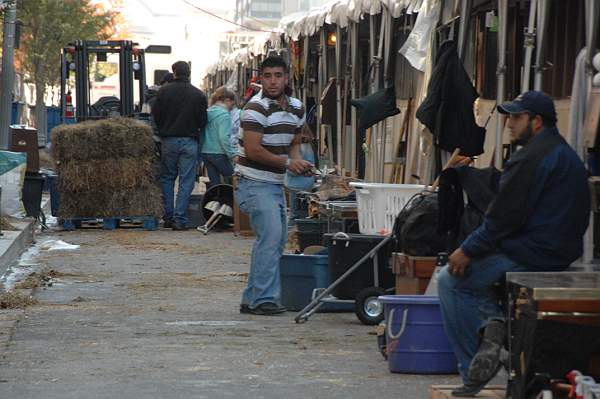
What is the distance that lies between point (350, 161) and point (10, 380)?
11258mm

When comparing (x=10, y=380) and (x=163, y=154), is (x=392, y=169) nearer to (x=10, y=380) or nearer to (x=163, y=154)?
(x=163, y=154)

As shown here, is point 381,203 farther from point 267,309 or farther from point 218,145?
point 218,145

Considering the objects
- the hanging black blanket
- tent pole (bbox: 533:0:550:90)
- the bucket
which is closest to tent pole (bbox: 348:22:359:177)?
the hanging black blanket

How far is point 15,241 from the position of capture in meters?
14.4

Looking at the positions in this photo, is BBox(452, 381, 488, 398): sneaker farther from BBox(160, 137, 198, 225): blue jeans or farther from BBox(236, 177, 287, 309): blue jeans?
BBox(160, 137, 198, 225): blue jeans

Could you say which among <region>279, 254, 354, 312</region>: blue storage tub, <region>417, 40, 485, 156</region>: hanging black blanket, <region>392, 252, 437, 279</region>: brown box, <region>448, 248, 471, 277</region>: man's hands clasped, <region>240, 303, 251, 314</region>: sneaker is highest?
<region>417, 40, 485, 156</region>: hanging black blanket

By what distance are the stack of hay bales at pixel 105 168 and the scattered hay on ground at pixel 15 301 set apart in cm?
687

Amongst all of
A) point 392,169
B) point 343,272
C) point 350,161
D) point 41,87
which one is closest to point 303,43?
point 350,161

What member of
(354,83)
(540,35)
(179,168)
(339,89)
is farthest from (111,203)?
(540,35)

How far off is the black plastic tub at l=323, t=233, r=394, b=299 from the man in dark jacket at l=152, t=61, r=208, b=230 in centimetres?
827

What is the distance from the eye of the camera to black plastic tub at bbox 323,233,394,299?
9.77 m

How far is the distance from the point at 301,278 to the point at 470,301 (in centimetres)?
381

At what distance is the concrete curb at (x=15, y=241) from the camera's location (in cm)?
1310

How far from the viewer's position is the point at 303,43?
70.2 ft
